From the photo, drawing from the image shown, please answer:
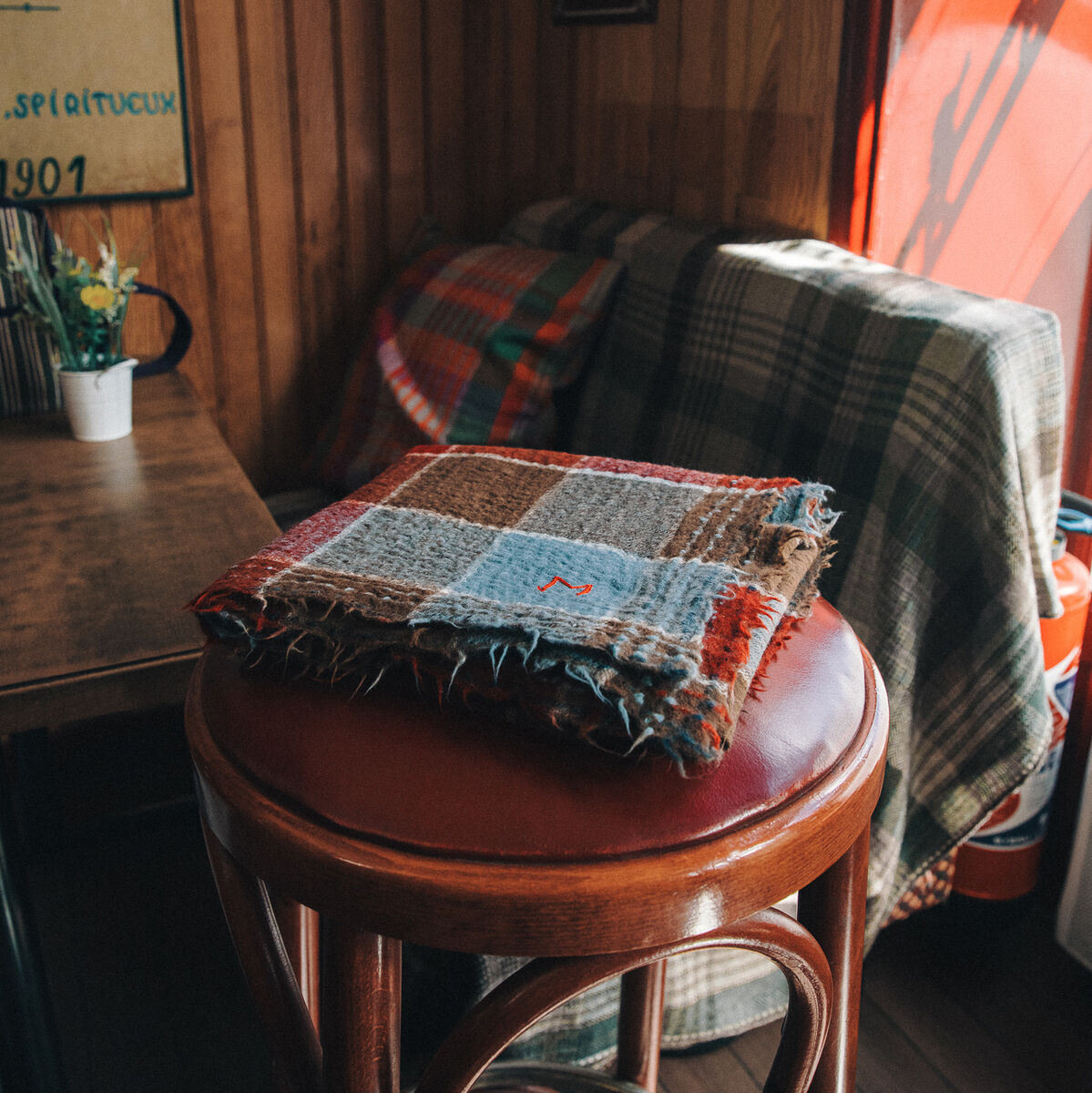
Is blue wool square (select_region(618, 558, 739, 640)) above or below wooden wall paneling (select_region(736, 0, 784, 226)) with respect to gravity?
below

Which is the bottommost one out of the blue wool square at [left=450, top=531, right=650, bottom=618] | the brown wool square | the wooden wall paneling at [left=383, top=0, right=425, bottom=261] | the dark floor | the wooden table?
the dark floor

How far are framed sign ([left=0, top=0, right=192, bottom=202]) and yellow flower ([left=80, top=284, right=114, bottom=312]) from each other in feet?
2.31

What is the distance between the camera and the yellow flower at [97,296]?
1304 millimetres

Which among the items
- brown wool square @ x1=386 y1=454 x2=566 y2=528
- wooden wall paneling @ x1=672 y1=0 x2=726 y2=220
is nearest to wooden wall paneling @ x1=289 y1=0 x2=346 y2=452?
wooden wall paneling @ x1=672 y1=0 x2=726 y2=220

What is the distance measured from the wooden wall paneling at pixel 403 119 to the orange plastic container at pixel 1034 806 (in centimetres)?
151

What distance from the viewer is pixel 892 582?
112cm

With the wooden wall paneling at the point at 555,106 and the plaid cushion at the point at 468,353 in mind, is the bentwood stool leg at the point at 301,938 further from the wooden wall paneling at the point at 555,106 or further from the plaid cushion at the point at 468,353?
the wooden wall paneling at the point at 555,106

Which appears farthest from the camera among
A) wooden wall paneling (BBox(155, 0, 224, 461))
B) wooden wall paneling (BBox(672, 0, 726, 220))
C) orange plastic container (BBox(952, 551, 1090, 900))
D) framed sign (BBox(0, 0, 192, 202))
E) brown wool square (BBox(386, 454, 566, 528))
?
wooden wall paneling (BBox(155, 0, 224, 461))

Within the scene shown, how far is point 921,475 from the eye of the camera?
3.60 feet

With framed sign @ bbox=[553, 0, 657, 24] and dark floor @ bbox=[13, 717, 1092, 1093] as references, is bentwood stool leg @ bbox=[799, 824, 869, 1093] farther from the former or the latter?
framed sign @ bbox=[553, 0, 657, 24]

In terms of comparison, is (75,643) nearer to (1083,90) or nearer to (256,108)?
(1083,90)

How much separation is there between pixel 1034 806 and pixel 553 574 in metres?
0.99

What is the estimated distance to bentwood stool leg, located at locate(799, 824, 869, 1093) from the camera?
675 millimetres

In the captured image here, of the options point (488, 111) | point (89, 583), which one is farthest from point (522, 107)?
point (89, 583)
